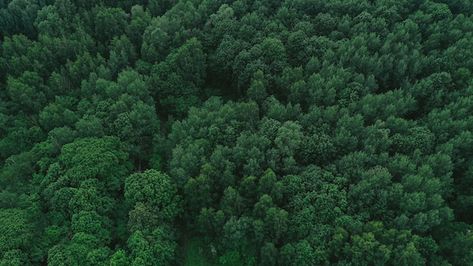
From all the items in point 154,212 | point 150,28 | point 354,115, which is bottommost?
point 154,212

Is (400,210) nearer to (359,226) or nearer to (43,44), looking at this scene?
(359,226)

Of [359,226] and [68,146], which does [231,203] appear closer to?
[359,226]

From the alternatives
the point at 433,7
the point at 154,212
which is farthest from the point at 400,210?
the point at 433,7

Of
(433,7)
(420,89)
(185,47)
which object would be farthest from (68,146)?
(433,7)

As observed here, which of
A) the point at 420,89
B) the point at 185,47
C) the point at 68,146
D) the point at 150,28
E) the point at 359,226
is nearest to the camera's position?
the point at 359,226

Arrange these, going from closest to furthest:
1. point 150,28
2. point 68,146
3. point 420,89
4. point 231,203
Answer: point 231,203 → point 68,146 → point 420,89 → point 150,28

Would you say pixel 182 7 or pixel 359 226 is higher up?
pixel 182 7

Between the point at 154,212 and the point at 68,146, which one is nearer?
the point at 154,212
